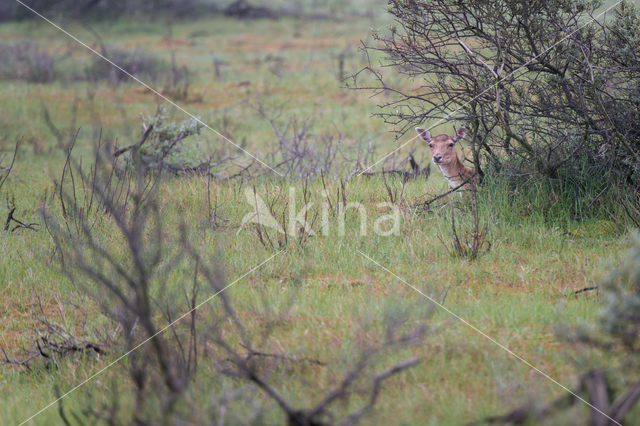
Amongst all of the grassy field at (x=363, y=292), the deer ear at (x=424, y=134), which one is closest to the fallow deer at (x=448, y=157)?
the deer ear at (x=424, y=134)

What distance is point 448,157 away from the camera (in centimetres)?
724

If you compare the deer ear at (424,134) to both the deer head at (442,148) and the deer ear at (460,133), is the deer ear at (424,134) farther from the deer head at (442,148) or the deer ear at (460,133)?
the deer ear at (460,133)

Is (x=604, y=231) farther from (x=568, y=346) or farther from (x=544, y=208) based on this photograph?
(x=568, y=346)

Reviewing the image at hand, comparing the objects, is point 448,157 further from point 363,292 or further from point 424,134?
point 363,292

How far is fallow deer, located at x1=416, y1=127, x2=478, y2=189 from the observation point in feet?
23.4

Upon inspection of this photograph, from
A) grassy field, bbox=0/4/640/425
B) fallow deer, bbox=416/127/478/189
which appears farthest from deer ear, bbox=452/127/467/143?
grassy field, bbox=0/4/640/425

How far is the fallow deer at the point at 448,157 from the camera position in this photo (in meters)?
7.12

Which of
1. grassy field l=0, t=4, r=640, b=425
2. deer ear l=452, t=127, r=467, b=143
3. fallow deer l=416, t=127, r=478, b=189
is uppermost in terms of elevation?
deer ear l=452, t=127, r=467, b=143

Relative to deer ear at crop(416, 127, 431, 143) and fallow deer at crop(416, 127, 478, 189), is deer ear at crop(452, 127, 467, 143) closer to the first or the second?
fallow deer at crop(416, 127, 478, 189)

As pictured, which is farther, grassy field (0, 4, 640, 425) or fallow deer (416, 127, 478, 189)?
fallow deer (416, 127, 478, 189)

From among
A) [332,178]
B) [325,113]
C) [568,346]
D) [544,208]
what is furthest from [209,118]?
[568,346]

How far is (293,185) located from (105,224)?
2.32 m

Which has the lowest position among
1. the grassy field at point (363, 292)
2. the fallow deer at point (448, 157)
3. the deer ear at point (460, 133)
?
the grassy field at point (363, 292)

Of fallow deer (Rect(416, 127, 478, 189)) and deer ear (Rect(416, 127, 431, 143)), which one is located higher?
deer ear (Rect(416, 127, 431, 143))
